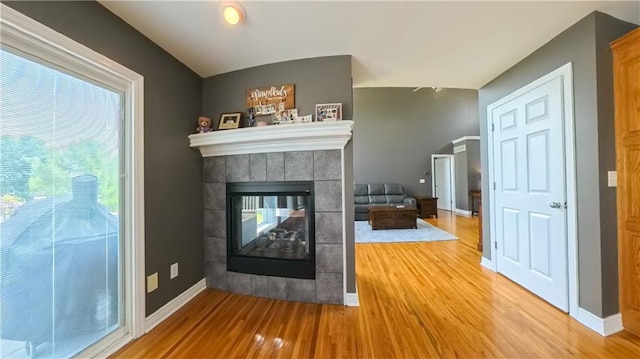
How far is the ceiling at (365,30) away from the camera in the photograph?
1592 mm

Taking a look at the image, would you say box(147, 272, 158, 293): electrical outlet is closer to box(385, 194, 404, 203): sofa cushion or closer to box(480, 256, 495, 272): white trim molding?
box(480, 256, 495, 272): white trim molding

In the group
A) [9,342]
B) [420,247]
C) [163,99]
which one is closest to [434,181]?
[420,247]

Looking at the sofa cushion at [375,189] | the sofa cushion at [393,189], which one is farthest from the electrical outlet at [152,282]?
the sofa cushion at [393,189]

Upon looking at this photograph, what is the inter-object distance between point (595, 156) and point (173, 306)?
3.47m

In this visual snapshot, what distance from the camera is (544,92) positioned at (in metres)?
2.08

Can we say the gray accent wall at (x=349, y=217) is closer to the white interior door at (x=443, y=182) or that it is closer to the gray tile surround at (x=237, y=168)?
the gray tile surround at (x=237, y=168)

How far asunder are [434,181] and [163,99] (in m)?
8.04

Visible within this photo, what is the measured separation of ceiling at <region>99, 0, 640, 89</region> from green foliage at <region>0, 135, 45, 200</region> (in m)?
0.99

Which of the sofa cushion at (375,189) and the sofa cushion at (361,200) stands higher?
the sofa cushion at (375,189)

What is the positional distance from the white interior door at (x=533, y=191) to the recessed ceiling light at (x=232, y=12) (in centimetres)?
253

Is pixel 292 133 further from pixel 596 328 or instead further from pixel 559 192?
pixel 596 328

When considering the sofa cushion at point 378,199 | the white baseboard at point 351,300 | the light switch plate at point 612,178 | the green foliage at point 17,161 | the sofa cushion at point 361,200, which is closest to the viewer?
the green foliage at point 17,161

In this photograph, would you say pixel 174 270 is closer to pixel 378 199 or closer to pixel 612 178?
pixel 612 178

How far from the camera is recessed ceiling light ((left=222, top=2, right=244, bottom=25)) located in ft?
5.05
